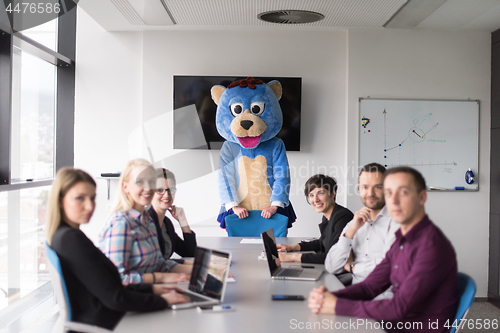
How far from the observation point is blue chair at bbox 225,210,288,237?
3.56m

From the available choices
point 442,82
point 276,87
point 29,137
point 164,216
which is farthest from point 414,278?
point 29,137

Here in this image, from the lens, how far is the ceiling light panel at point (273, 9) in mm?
3516

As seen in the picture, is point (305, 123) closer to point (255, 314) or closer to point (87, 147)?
point (87, 147)

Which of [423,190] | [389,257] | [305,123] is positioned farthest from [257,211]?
[423,190]

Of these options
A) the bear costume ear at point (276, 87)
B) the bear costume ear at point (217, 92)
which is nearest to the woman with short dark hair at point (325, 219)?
the bear costume ear at point (276, 87)

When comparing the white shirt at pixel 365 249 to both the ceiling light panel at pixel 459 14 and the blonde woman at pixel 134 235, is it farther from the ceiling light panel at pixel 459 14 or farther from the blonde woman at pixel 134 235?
the ceiling light panel at pixel 459 14

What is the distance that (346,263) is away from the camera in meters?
2.28

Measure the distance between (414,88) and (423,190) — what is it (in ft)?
10.1

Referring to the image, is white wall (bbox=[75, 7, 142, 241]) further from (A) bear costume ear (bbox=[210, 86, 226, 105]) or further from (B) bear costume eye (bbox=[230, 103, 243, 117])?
(B) bear costume eye (bbox=[230, 103, 243, 117])

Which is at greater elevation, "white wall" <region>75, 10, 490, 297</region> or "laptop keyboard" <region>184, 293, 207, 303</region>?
"white wall" <region>75, 10, 490, 297</region>

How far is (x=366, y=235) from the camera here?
88.0 inches

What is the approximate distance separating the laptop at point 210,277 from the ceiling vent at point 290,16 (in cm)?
269

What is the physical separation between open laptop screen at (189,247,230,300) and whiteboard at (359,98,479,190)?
2.88 m

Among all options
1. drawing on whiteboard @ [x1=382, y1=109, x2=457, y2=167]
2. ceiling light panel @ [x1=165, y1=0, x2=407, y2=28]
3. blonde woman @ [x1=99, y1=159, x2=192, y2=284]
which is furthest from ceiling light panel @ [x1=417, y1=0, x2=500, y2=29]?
blonde woman @ [x1=99, y1=159, x2=192, y2=284]
